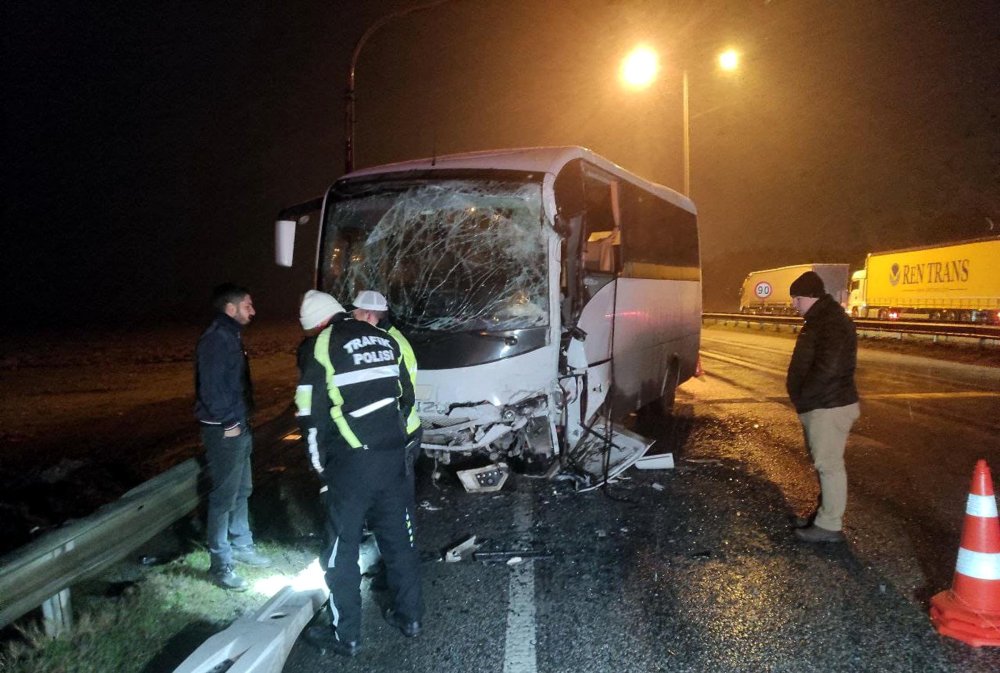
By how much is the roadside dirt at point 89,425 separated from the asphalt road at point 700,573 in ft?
11.0

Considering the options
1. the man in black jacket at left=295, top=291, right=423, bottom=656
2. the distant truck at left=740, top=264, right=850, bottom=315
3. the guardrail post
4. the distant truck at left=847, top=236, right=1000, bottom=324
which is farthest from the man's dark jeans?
the distant truck at left=740, top=264, right=850, bottom=315

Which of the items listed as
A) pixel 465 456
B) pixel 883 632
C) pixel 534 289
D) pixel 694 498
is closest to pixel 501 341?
pixel 534 289

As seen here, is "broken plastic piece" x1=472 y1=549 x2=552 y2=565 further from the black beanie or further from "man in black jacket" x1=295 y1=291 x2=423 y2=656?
the black beanie

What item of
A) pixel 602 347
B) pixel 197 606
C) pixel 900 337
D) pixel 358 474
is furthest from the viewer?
pixel 900 337

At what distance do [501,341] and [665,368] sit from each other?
4.41m

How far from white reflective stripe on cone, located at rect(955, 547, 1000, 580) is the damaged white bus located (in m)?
3.28

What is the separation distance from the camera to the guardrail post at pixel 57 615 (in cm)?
361

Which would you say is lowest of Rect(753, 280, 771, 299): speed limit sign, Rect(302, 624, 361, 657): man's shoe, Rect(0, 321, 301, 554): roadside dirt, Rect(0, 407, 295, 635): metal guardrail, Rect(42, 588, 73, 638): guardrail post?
Rect(0, 321, 301, 554): roadside dirt

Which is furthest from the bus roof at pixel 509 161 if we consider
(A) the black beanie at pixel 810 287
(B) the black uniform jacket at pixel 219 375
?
(B) the black uniform jacket at pixel 219 375

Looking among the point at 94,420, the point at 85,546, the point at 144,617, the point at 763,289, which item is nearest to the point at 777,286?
the point at 763,289

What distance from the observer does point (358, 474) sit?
146 inches

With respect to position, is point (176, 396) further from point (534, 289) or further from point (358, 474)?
point (358, 474)

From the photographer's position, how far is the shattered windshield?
250 inches

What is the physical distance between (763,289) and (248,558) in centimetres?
4587
